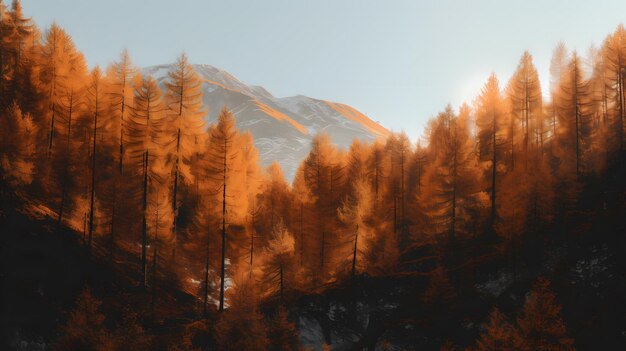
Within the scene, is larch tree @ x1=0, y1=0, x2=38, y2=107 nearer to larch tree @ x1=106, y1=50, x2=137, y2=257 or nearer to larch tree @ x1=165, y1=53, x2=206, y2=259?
larch tree @ x1=106, y1=50, x2=137, y2=257

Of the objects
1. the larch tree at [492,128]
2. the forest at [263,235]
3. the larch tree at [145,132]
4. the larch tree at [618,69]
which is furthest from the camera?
the larch tree at [618,69]

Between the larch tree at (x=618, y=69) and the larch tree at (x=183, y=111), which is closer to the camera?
the larch tree at (x=183, y=111)

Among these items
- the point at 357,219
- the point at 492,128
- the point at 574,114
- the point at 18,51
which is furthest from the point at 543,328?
the point at 18,51

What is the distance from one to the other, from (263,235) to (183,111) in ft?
45.3

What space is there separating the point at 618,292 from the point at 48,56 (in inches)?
1831

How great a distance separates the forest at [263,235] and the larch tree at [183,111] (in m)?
0.10

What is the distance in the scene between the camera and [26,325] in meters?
21.8

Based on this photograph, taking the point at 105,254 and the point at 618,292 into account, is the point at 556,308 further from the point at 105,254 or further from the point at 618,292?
the point at 105,254

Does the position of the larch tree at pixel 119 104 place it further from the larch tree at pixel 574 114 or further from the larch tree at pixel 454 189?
the larch tree at pixel 574 114

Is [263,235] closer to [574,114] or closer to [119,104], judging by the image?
[119,104]

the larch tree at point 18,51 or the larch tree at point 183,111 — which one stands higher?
the larch tree at point 18,51

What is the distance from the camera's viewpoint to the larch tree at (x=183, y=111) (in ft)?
89.6

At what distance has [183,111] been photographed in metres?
27.7

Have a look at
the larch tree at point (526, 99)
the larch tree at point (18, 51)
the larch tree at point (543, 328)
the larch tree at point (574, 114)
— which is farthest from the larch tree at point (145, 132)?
the larch tree at point (574, 114)
